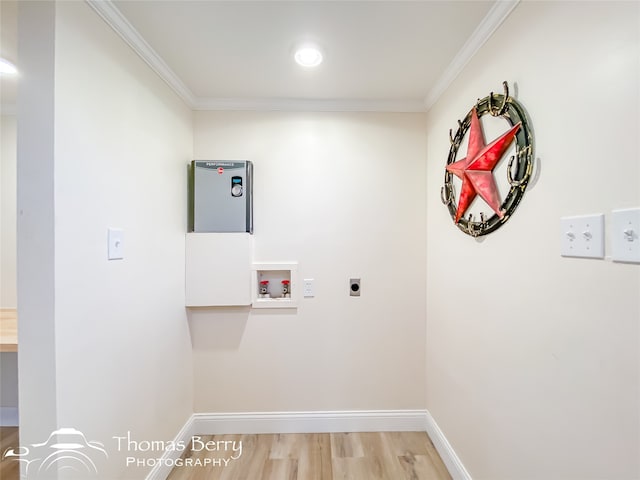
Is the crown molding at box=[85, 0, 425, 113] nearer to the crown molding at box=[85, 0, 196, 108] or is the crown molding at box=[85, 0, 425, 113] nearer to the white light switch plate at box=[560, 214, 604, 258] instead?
the crown molding at box=[85, 0, 196, 108]

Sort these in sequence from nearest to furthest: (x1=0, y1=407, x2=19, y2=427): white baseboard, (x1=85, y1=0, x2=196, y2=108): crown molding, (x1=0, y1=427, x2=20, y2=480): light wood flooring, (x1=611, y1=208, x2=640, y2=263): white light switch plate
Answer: (x1=611, y1=208, x2=640, y2=263): white light switch plate
(x1=85, y1=0, x2=196, y2=108): crown molding
(x1=0, y1=427, x2=20, y2=480): light wood flooring
(x1=0, y1=407, x2=19, y2=427): white baseboard

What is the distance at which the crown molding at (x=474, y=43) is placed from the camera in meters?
1.10

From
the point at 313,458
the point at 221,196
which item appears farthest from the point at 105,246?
the point at 313,458

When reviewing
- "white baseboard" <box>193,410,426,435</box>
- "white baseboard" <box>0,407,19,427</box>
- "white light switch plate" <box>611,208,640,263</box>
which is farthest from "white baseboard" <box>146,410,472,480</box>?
"white light switch plate" <box>611,208,640,263</box>

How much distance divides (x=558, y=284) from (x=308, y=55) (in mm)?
1440

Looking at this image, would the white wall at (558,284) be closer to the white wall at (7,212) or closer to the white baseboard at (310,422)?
the white baseboard at (310,422)

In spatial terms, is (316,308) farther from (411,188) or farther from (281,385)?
(411,188)

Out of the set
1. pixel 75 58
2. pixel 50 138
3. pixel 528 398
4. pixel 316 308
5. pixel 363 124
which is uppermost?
pixel 363 124

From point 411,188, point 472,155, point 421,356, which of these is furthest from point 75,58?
point 421,356

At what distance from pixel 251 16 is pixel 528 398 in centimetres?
185

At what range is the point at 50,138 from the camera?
0.90m

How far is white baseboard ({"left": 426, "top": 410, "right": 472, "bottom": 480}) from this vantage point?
56.9 inches

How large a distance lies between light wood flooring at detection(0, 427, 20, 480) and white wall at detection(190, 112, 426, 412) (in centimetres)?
96

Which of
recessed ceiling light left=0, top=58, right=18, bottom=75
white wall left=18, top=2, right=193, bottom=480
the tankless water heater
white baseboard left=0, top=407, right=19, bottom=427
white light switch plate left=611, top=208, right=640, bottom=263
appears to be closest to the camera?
white light switch plate left=611, top=208, right=640, bottom=263
